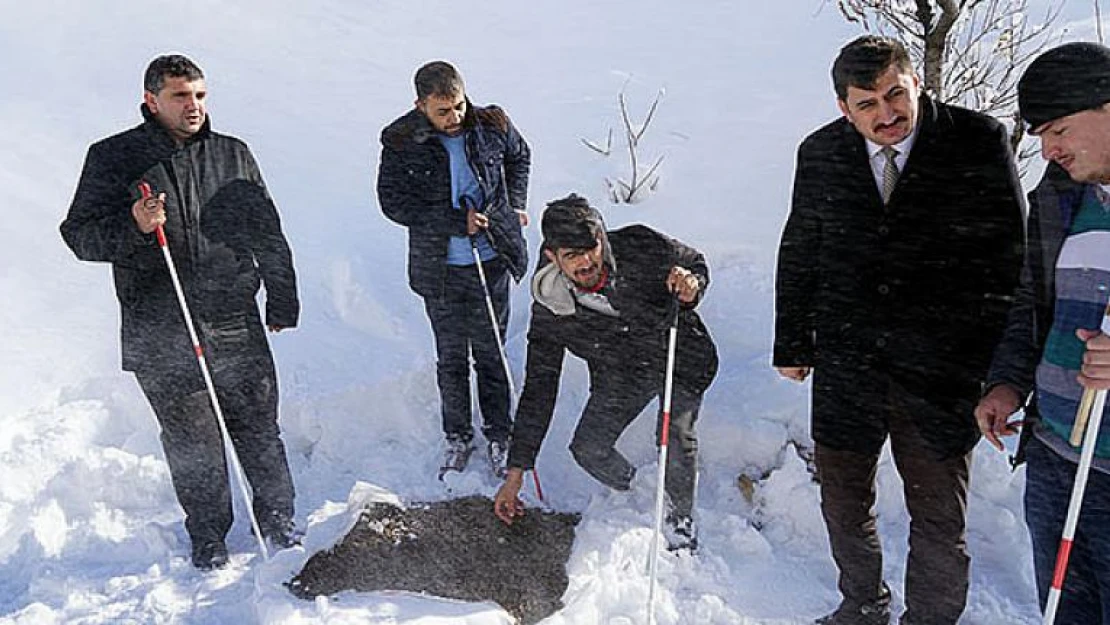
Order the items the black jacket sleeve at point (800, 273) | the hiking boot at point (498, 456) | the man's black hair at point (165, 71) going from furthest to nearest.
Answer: the hiking boot at point (498, 456)
the man's black hair at point (165, 71)
the black jacket sleeve at point (800, 273)

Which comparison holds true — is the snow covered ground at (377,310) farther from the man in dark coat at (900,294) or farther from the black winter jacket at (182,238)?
the black winter jacket at (182,238)

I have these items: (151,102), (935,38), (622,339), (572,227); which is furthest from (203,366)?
(935,38)

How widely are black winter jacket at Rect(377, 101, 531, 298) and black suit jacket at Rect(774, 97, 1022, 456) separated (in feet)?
5.85

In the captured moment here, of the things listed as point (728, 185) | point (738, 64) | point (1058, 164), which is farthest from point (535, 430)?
point (738, 64)

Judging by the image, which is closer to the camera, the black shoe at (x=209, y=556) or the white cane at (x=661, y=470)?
the white cane at (x=661, y=470)

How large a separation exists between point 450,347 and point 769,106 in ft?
20.0

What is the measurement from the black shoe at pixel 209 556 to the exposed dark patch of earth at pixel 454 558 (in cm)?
57

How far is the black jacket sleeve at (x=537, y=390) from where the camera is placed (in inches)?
156

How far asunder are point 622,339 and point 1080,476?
2089mm

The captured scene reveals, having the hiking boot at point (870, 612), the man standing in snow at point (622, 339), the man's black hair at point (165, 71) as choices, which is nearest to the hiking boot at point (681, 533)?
the man standing in snow at point (622, 339)

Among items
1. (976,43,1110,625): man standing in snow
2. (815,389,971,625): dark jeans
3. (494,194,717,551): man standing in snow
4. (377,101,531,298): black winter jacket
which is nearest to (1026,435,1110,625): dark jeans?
(976,43,1110,625): man standing in snow

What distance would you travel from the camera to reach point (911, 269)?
297 cm

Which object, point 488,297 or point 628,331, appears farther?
point 488,297

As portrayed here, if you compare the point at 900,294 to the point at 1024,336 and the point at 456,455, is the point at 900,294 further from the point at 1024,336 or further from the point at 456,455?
the point at 456,455
